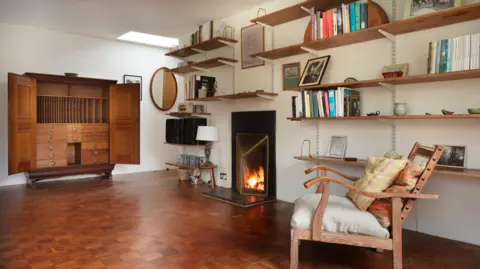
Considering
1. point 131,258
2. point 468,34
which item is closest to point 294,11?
point 468,34

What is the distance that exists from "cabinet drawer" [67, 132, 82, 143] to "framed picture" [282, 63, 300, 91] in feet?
→ 12.5

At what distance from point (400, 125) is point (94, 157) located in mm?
5136

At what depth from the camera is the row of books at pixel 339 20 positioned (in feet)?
10.8

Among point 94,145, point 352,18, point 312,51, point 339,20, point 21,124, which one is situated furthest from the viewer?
point 94,145

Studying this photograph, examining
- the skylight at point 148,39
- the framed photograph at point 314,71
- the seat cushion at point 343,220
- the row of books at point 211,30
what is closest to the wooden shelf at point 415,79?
the framed photograph at point 314,71

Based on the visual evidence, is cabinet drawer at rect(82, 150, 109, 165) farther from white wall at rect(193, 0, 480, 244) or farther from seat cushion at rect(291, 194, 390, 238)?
seat cushion at rect(291, 194, 390, 238)

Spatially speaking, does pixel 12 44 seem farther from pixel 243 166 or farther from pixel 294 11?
pixel 294 11

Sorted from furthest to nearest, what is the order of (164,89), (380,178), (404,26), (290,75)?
(164,89) → (290,75) → (404,26) → (380,178)

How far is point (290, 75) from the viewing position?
14.2 ft

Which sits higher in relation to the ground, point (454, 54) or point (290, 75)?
point (290, 75)

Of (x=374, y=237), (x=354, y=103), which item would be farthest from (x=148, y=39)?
(x=374, y=237)

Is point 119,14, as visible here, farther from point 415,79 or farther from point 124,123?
point 415,79

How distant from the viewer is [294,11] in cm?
399

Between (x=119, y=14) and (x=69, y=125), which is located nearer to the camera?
(x=119, y=14)
